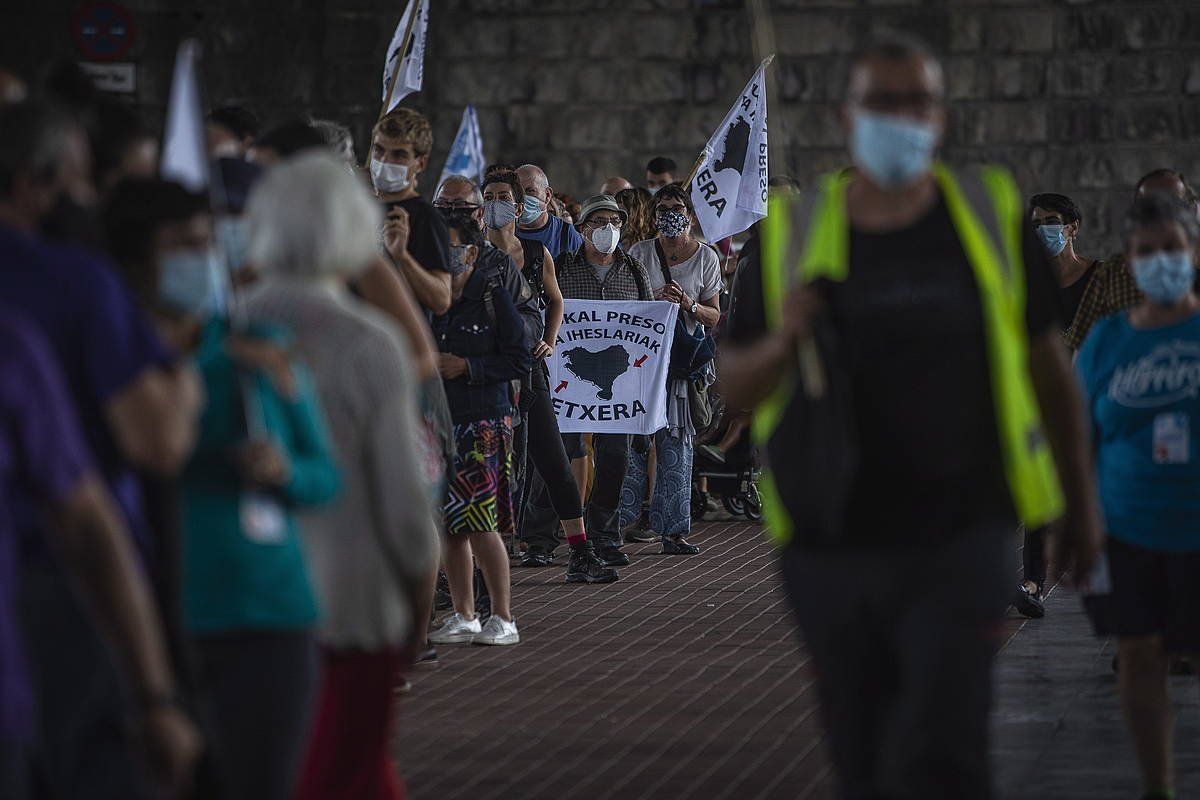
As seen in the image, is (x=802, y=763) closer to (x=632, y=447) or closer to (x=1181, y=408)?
(x=1181, y=408)

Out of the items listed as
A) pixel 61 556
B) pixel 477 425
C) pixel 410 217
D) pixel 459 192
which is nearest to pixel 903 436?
pixel 61 556

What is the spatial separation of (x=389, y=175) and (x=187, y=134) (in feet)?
12.0

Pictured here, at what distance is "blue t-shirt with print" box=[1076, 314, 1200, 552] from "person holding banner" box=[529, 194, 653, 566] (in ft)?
17.9

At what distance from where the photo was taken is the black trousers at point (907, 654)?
426cm

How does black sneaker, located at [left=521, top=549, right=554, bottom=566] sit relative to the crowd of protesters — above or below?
below

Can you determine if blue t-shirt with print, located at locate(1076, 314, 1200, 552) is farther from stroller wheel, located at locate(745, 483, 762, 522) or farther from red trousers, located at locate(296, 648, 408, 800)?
stroller wheel, located at locate(745, 483, 762, 522)

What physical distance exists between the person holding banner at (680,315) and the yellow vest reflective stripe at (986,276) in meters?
7.52

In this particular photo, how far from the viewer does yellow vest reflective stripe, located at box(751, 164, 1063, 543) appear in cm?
438

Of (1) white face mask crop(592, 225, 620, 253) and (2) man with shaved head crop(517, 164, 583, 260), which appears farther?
(2) man with shaved head crop(517, 164, 583, 260)

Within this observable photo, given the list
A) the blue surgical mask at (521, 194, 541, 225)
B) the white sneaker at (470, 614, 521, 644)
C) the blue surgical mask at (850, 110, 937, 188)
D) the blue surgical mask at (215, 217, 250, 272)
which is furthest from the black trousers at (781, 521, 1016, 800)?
the blue surgical mask at (521, 194, 541, 225)

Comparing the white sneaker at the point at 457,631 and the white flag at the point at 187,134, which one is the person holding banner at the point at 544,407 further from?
the white flag at the point at 187,134

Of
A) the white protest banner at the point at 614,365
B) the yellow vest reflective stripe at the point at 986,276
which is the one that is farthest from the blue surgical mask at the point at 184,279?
the white protest banner at the point at 614,365

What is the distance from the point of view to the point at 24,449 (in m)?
3.37

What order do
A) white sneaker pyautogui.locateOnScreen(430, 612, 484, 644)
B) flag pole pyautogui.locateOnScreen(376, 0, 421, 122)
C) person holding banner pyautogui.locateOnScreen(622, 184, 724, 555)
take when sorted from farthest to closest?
person holding banner pyautogui.locateOnScreen(622, 184, 724, 555) → flag pole pyautogui.locateOnScreen(376, 0, 421, 122) → white sneaker pyautogui.locateOnScreen(430, 612, 484, 644)
